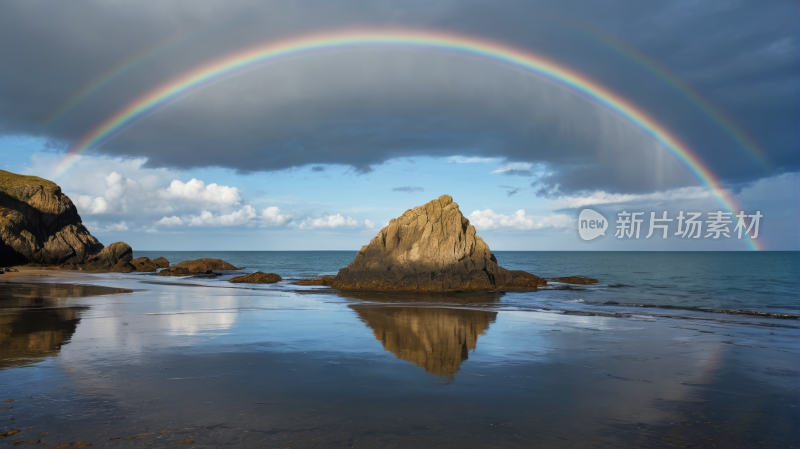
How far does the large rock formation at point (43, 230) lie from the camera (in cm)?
7462

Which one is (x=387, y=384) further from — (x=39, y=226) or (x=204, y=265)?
(x=39, y=226)

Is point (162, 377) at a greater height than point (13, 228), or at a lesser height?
lesser

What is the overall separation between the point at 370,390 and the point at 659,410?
5891 mm

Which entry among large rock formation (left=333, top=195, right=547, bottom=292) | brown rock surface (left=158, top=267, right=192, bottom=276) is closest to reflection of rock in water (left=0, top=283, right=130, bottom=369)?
large rock formation (left=333, top=195, right=547, bottom=292)

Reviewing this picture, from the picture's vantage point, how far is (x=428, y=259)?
44219mm

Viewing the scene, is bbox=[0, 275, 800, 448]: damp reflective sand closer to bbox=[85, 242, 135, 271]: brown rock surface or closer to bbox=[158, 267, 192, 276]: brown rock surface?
bbox=[158, 267, 192, 276]: brown rock surface

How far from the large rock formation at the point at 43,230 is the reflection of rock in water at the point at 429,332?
231 ft

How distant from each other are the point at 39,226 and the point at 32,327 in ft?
270

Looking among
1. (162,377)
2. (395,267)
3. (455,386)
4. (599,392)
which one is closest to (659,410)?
(599,392)

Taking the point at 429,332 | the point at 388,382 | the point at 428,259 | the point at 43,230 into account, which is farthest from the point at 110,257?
the point at 388,382

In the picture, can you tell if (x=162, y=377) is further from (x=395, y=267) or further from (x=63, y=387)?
(x=395, y=267)

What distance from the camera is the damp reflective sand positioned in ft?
25.2

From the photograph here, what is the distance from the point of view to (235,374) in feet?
37.3

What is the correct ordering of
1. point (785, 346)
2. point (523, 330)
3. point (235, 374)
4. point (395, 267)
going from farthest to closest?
point (395, 267), point (523, 330), point (785, 346), point (235, 374)
